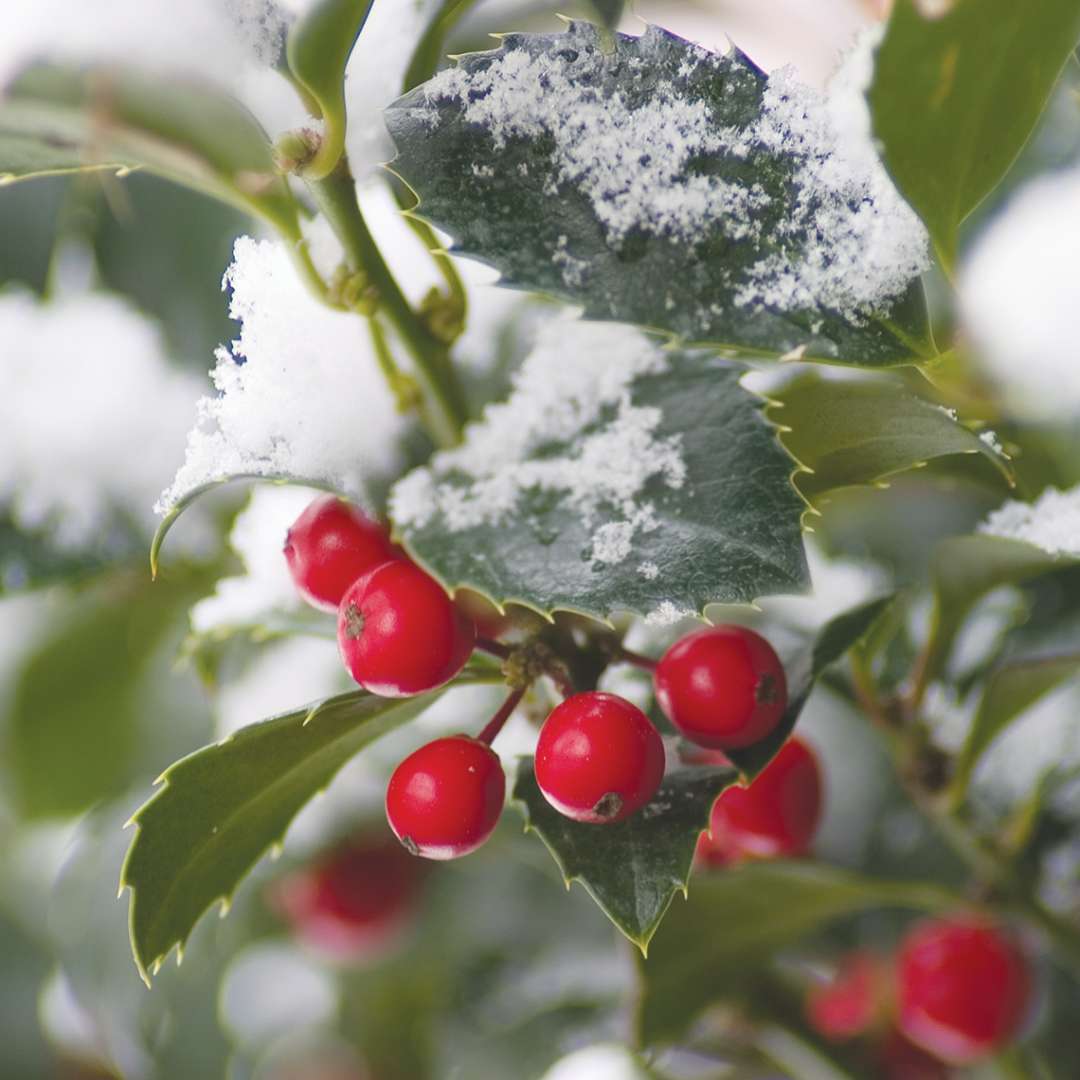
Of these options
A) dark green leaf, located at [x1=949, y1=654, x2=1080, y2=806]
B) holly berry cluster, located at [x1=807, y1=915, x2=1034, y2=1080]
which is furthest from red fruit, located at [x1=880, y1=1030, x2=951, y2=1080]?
dark green leaf, located at [x1=949, y1=654, x2=1080, y2=806]

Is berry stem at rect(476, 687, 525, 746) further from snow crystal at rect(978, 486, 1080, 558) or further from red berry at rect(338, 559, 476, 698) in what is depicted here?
snow crystal at rect(978, 486, 1080, 558)

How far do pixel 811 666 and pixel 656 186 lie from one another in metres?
0.25

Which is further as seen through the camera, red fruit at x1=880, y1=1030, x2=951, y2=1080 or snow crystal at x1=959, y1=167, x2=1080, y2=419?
red fruit at x1=880, y1=1030, x2=951, y2=1080

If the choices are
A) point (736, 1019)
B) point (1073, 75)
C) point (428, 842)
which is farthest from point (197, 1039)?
point (1073, 75)

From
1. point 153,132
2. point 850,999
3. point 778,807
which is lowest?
point 850,999

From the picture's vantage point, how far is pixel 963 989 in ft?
2.99

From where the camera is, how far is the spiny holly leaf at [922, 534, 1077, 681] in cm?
61

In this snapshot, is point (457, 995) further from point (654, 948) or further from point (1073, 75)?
point (1073, 75)

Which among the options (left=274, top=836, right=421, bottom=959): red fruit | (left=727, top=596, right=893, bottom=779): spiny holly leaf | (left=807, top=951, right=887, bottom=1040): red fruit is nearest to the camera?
(left=727, top=596, right=893, bottom=779): spiny holly leaf

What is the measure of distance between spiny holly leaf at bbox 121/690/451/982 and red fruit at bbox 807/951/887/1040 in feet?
2.01

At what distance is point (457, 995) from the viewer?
3.52ft

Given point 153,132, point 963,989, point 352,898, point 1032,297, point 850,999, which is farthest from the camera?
point 352,898

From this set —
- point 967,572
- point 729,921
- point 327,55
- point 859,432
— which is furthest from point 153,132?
point 729,921

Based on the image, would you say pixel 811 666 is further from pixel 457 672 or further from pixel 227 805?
pixel 227 805
